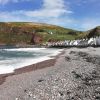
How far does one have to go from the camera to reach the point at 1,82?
27.7 meters

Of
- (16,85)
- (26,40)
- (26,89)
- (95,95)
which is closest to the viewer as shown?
(95,95)

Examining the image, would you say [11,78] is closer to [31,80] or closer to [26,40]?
[31,80]

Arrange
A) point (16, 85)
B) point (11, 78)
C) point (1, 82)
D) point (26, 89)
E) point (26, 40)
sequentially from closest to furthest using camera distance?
1. point (26, 89)
2. point (16, 85)
3. point (1, 82)
4. point (11, 78)
5. point (26, 40)

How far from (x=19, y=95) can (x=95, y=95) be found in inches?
223

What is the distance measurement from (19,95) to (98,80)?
6439mm

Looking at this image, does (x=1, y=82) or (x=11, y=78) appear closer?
(x=1, y=82)

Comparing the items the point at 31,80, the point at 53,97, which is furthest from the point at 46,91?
the point at 31,80

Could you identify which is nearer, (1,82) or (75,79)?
(75,79)

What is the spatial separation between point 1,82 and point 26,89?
5.38m

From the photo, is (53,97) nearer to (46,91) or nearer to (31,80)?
(46,91)

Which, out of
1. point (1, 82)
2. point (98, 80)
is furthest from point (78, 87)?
point (1, 82)

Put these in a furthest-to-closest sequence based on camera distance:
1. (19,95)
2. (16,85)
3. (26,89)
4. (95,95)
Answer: (16,85)
(26,89)
(19,95)
(95,95)

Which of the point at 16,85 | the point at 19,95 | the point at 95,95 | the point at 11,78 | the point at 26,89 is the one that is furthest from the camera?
the point at 11,78

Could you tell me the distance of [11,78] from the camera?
29922 millimetres
